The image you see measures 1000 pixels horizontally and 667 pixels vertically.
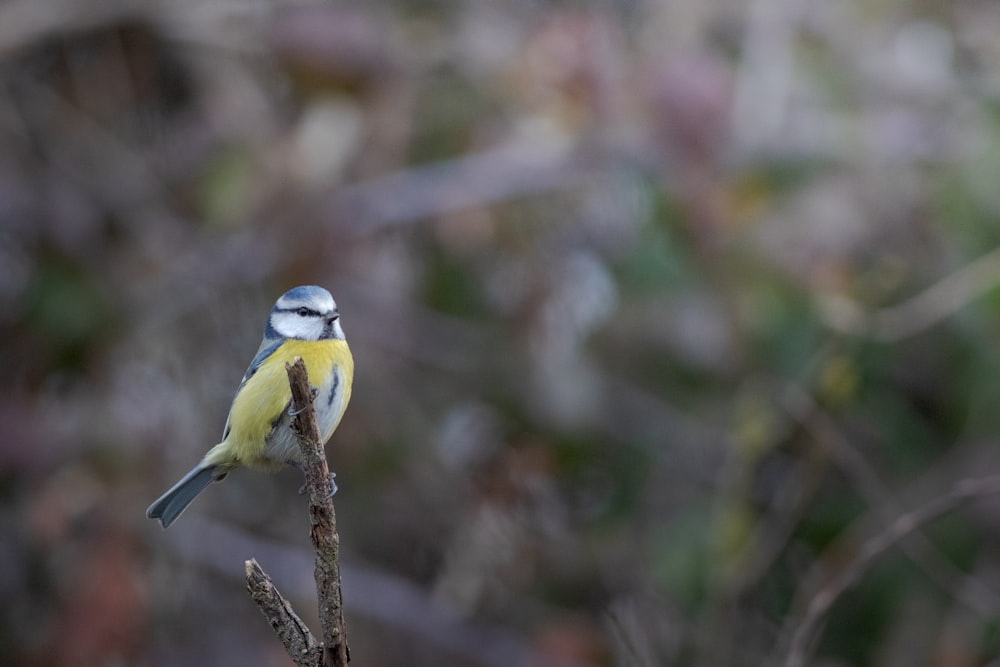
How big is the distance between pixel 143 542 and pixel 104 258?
1.35 meters

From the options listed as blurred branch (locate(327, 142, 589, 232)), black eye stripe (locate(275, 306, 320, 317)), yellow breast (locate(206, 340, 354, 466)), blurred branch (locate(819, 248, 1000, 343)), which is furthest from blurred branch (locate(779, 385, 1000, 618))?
black eye stripe (locate(275, 306, 320, 317))

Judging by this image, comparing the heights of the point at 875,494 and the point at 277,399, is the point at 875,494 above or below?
above

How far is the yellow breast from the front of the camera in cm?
240

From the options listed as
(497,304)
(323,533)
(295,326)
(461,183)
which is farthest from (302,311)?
(497,304)

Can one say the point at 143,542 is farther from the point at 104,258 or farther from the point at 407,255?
the point at 407,255

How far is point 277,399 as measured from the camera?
96.3 inches

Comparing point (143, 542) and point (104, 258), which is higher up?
point (104, 258)

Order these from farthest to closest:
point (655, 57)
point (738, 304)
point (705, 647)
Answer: point (655, 57)
point (738, 304)
point (705, 647)

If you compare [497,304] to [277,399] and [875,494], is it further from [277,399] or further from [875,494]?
[277,399]

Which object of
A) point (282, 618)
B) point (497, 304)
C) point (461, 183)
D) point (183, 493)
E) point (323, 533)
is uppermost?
point (461, 183)

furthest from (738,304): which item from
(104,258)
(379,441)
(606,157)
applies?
(104,258)

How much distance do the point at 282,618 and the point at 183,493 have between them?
800mm

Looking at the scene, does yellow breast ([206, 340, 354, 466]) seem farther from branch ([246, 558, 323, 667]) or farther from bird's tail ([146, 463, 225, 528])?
branch ([246, 558, 323, 667])

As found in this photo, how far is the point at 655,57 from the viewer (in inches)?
212
